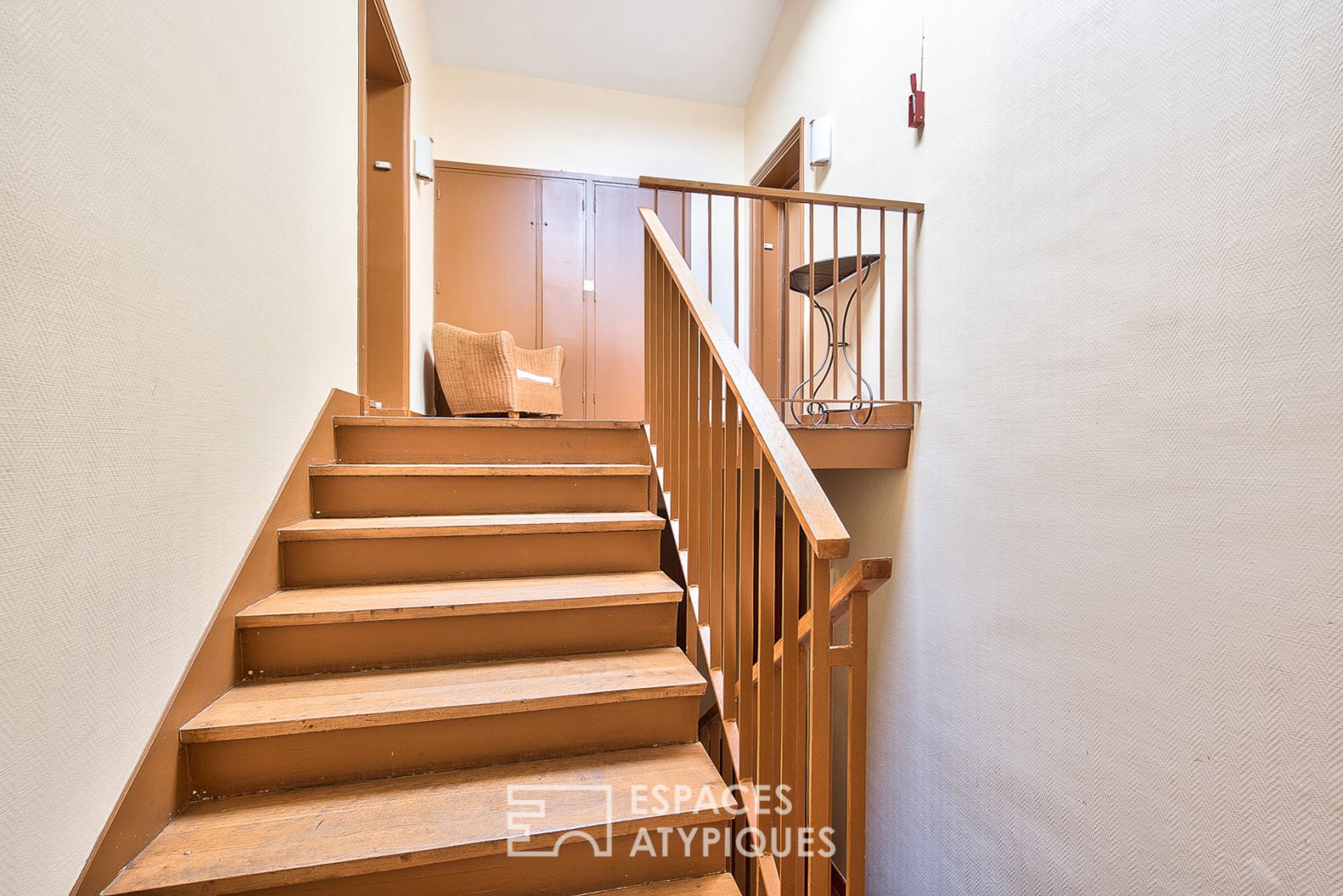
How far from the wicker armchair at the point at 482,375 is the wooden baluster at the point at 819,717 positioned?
8.28ft

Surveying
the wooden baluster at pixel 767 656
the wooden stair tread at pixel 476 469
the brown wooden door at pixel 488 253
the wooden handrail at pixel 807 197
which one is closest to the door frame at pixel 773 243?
the wooden handrail at pixel 807 197

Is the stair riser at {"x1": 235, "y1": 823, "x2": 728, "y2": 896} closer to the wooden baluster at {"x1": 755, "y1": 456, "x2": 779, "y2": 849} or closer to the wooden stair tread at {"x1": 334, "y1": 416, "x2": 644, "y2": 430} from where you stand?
the wooden baluster at {"x1": 755, "y1": 456, "x2": 779, "y2": 849}

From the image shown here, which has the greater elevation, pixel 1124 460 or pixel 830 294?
pixel 830 294

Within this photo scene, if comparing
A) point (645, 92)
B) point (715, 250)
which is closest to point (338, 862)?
point (715, 250)

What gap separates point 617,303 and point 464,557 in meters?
2.89

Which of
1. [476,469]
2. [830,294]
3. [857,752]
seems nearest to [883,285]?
[830,294]

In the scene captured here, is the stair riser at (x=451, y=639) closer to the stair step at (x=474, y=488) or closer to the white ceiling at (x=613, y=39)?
the stair step at (x=474, y=488)

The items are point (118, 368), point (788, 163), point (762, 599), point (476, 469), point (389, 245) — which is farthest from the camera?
point (788, 163)

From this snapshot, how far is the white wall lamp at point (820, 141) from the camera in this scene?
10.8ft

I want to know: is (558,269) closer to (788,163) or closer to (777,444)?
(788,163)

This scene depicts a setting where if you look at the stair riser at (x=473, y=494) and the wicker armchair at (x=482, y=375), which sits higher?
the wicker armchair at (x=482, y=375)

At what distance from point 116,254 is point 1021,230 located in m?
2.16

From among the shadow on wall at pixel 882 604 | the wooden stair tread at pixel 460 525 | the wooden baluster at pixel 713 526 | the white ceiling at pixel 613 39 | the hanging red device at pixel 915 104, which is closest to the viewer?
the wooden baluster at pixel 713 526

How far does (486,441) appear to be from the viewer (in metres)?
2.12
